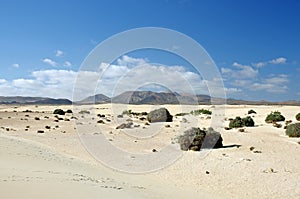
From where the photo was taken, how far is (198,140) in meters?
20.1

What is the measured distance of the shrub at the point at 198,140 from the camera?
19.9 meters

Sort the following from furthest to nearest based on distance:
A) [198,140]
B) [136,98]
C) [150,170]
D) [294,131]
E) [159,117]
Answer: [136,98]
[159,117]
[294,131]
[198,140]
[150,170]

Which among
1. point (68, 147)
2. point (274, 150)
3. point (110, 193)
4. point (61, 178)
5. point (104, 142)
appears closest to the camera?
point (110, 193)

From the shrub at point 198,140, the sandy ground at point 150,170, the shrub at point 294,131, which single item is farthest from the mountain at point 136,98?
the shrub at point 294,131

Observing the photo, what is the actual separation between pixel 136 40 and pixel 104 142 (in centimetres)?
993

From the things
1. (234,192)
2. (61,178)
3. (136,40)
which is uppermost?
(136,40)

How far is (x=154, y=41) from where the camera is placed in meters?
16.7

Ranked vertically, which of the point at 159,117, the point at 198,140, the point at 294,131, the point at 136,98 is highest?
the point at 136,98

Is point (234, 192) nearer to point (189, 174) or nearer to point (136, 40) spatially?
point (189, 174)

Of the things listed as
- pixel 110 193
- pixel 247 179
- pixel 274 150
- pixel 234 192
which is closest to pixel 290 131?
pixel 274 150

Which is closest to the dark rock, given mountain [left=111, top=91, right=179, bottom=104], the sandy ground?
mountain [left=111, top=91, right=179, bottom=104]

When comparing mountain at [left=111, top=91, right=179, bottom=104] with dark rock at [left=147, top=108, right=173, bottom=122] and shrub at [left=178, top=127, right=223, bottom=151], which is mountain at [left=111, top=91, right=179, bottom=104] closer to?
dark rock at [left=147, top=108, right=173, bottom=122]

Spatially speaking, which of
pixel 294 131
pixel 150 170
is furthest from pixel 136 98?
pixel 150 170

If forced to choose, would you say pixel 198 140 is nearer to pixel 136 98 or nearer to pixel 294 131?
pixel 294 131
